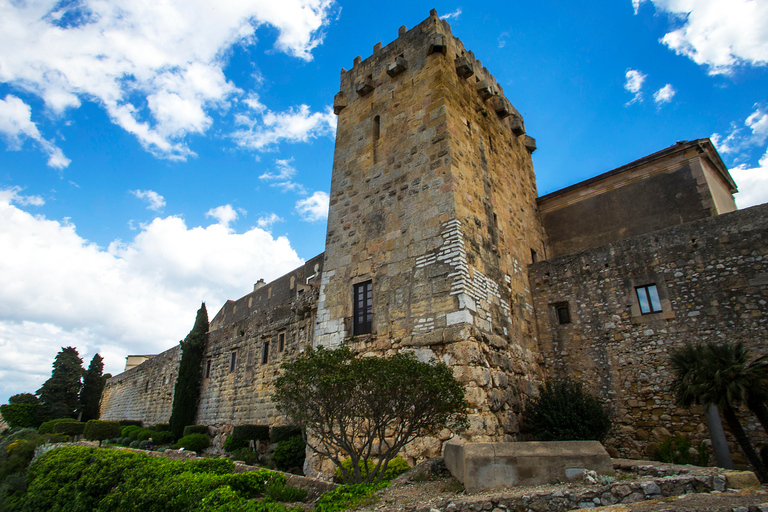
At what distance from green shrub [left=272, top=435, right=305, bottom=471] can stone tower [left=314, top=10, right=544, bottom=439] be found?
3.04 m

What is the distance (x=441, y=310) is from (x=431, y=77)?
6.34 m

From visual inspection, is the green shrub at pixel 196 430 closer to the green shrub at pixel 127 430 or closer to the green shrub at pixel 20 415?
the green shrub at pixel 127 430

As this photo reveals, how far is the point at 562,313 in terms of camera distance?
11812 millimetres

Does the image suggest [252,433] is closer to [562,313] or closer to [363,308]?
[363,308]

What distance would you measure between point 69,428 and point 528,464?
27.1 metres

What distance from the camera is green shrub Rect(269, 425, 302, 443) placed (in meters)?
12.6

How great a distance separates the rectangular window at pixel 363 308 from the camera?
35.1 ft

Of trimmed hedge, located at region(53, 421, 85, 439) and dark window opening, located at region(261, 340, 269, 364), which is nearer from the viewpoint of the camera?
dark window opening, located at region(261, 340, 269, 364)

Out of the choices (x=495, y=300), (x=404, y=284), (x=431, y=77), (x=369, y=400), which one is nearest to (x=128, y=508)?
(x=369, y=400)

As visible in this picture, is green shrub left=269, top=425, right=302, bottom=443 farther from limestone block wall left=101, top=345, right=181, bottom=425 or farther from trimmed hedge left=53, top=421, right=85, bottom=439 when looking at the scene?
trimmed hedge left=53, top=421, right=85, bottom=439

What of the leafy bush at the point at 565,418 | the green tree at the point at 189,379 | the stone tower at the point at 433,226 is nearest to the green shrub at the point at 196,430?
the green tree at the point at 189,379

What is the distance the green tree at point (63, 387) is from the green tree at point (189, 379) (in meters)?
17.9

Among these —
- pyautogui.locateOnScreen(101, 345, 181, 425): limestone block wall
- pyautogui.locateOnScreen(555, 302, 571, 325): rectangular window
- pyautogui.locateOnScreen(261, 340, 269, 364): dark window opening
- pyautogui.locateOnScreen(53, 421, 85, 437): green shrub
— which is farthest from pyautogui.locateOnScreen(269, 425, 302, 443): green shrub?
pyautogui.locateOnScreen(53, 421, 85, 437): green shrub

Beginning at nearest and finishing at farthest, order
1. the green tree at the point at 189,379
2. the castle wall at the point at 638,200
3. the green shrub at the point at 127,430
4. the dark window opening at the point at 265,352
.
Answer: the castle wall at the point at 638,200 → the dark window opening at the point at 265,352 → the green tree at the point at 189,379 → the green shrub at the point at 127,430
